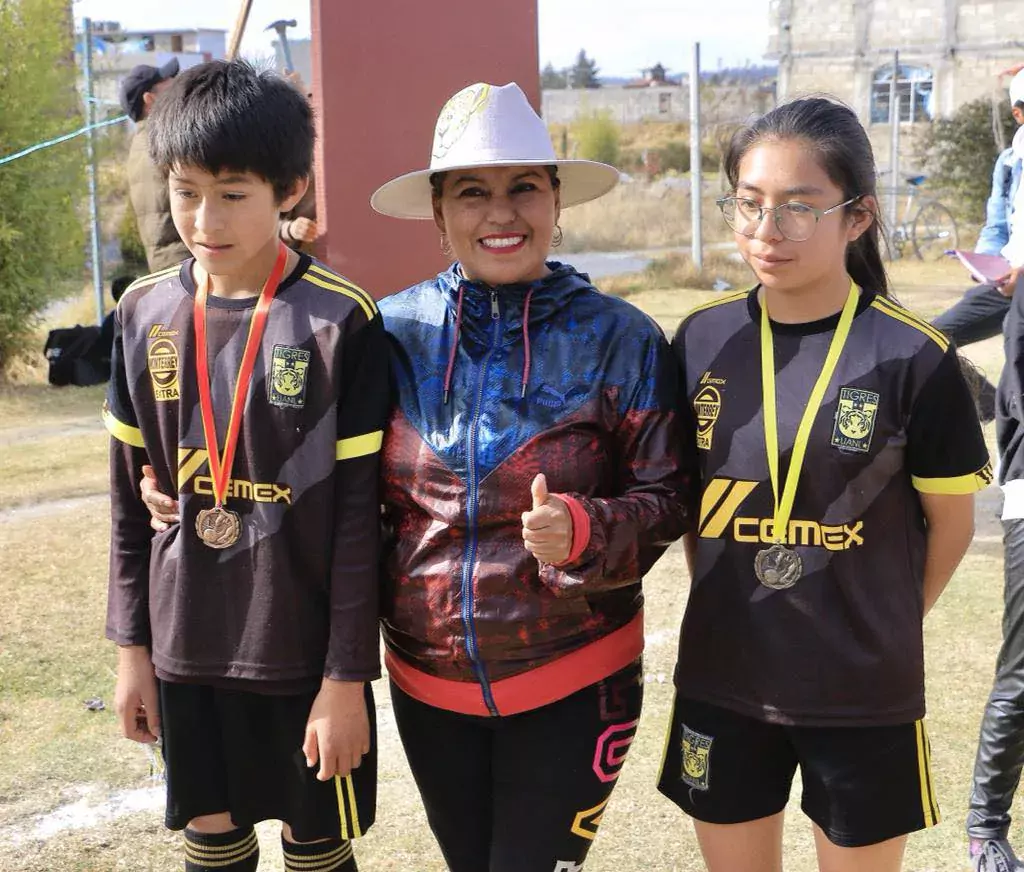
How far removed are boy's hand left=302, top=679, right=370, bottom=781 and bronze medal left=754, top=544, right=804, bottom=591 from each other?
0.73 metres

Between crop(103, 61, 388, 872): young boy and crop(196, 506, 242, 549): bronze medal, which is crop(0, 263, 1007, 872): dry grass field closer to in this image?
crop(103, 61, 388, 872): young boy

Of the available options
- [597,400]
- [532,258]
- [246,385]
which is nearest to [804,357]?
[597,400]

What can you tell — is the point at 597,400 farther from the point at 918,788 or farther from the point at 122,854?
the point at 122,854

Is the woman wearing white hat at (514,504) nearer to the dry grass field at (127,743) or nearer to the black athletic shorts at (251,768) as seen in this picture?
the black athletic shorts at (251,768)

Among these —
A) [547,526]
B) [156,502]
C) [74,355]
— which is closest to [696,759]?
Result: [547,526]

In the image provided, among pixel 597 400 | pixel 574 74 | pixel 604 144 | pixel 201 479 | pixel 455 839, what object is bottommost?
pixel 455 839

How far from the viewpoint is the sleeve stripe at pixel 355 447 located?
212 cm

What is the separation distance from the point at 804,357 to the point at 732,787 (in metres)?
0.78

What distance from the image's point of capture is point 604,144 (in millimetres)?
38625

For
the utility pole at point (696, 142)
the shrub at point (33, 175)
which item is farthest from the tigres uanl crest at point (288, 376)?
the utility pole at point (696, 142)

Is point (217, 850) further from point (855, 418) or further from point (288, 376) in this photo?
point (855, 418)

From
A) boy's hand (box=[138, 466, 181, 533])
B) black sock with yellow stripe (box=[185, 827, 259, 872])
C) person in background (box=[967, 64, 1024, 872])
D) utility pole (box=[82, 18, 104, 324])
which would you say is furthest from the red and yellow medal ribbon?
utility pole (box=[82, 18, 104, 324])

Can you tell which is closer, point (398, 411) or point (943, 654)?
point (398, 411)

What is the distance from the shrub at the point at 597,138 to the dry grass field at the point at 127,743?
32290 millimetres
